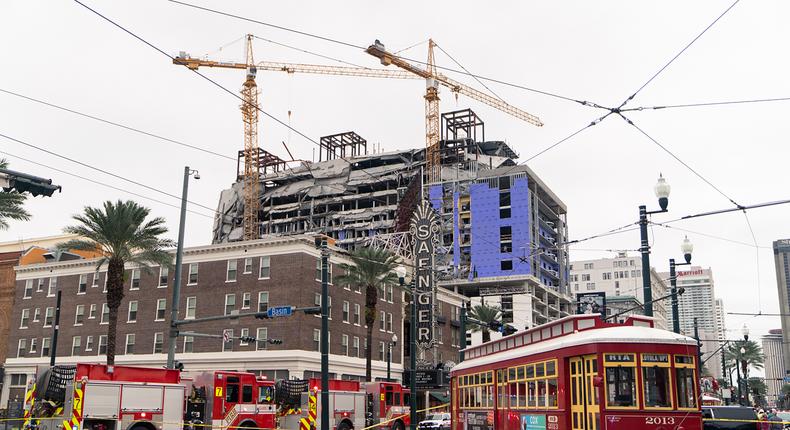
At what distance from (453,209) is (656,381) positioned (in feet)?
375

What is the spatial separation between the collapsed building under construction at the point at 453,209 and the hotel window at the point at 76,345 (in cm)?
4204

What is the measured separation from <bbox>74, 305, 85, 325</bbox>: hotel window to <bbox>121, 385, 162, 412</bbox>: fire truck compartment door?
4629 cm

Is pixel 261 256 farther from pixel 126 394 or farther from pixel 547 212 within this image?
pixel 547 212

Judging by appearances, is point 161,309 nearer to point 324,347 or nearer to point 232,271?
point 232,271

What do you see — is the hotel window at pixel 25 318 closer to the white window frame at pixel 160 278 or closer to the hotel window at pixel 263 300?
the white window frame at pixel 160 278

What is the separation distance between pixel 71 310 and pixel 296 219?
9171cm

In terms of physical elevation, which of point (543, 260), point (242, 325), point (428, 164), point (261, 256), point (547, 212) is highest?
point (428, 164)

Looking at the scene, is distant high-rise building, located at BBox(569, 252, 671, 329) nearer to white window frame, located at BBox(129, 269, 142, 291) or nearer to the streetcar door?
white window frame, located at BBox(129, 269, 142, 291)

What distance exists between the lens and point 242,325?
59.0 m

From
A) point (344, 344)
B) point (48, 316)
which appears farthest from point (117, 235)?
point (48, 316)

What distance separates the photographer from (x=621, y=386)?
16.5 metres

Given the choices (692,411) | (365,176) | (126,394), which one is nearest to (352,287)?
(126,394)

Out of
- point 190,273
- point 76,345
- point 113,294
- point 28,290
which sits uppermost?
point 190,273

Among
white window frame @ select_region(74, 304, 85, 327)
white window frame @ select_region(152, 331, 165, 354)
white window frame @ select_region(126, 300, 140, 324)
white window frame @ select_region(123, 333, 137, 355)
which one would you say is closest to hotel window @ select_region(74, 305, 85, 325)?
white window frame @ select_region(74, 304, 85, 327)
